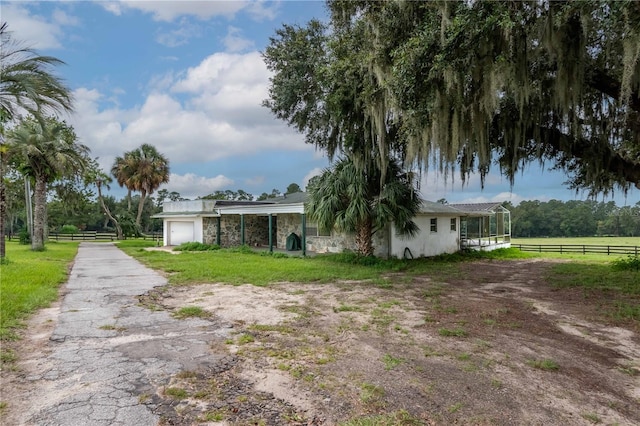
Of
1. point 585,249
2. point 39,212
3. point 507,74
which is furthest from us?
point 585,249

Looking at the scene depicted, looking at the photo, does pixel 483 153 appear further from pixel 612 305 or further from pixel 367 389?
pixel 367 389

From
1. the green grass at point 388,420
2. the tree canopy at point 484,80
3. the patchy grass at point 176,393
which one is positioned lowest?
the green grass at point 388,420

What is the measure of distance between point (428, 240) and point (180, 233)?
14.6m

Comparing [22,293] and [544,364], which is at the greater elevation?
[22,293]

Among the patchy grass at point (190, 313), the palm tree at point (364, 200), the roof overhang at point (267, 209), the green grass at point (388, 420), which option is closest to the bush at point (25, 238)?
the roof overhang at point (267, 209)

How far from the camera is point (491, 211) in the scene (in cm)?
2212

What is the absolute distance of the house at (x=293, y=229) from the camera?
49.7 feet

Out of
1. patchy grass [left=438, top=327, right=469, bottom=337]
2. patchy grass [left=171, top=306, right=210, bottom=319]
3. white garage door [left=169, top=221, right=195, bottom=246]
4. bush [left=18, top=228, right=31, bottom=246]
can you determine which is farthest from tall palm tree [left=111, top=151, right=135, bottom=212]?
patchy grass [left=438, top=327, right=469, bottom=337]

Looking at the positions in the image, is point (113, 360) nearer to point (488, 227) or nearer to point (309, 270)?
point (309, 270)

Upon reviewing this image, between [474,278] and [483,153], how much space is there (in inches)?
158

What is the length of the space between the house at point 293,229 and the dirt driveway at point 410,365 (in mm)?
7507

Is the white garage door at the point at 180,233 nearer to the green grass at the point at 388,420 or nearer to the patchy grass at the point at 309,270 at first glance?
the patchy grass at the point at 309,270

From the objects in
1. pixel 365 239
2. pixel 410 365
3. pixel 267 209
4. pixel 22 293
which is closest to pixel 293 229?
pixel 267 209

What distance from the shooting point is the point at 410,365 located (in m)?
3.70
